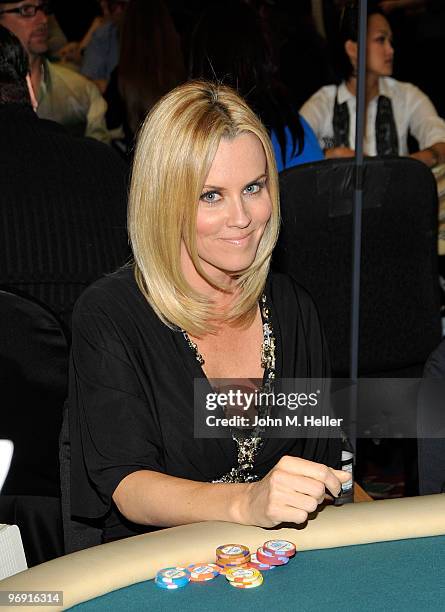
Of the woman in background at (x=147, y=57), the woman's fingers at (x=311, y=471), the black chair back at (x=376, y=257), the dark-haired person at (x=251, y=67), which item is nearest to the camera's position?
the woman's fingers at (x=311, y=471)

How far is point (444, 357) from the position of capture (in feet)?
6.42

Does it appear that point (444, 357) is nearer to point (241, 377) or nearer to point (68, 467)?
point (241, 377)

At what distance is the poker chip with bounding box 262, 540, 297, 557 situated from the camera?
1369 mm

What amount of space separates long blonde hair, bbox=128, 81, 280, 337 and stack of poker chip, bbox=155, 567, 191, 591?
683 mm

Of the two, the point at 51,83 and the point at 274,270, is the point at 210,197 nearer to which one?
the point at 274,270

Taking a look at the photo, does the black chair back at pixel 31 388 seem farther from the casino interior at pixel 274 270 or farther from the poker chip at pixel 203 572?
the poker chip at pixel 203 572

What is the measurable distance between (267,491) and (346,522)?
119 millimetres

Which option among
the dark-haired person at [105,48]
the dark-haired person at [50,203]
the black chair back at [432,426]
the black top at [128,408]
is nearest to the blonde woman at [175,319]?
the black top at [128,408]

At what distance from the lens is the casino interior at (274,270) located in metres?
1.34

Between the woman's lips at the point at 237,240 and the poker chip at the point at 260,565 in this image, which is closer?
A: the poker chip at the point at 260,565

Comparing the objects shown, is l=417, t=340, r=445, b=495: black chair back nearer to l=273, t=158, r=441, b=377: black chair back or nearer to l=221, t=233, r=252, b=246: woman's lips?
l=221, t=233, r=252, b=246: woman's lips

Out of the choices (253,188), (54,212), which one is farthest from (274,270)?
(253,188)

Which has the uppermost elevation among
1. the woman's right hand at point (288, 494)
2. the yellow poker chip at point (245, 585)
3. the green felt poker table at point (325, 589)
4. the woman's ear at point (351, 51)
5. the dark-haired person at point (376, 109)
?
the woman's ear at point (351, 51)

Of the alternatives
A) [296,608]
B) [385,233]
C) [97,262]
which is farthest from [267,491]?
[385,233]
